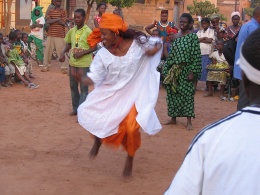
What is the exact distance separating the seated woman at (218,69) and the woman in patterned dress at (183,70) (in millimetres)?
3266

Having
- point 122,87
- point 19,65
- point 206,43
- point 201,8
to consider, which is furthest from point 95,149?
point 201,8

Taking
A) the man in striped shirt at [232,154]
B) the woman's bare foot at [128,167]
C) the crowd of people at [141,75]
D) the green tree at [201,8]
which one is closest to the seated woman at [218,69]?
the crowd of people at [141,75]

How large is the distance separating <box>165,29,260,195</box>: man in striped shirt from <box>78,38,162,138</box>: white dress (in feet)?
11.7

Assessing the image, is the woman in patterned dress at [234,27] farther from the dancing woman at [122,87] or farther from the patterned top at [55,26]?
the dancing woman at [122,87]

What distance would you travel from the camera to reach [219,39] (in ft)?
38.8

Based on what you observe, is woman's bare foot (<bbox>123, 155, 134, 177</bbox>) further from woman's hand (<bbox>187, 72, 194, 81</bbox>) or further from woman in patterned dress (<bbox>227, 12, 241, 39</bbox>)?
woman in patterned dress (<bbox>227, 12, 241, 39</bbox>)

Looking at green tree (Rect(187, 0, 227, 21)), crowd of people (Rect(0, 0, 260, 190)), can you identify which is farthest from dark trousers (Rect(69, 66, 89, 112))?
green tree (Rect(187, 0, 227, 21))

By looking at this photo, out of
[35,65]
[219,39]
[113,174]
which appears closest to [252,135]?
[113,174]

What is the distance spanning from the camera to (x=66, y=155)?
6.44 m

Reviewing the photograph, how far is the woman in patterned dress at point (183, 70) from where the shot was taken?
7.71 metres

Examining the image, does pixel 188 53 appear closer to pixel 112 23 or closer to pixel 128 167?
pixel 112 23

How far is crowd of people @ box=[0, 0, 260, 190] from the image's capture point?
189 centimetres

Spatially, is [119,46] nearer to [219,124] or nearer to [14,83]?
A: [219,124]

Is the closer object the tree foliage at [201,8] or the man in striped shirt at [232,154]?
the man in striped shirt at [232,154]
